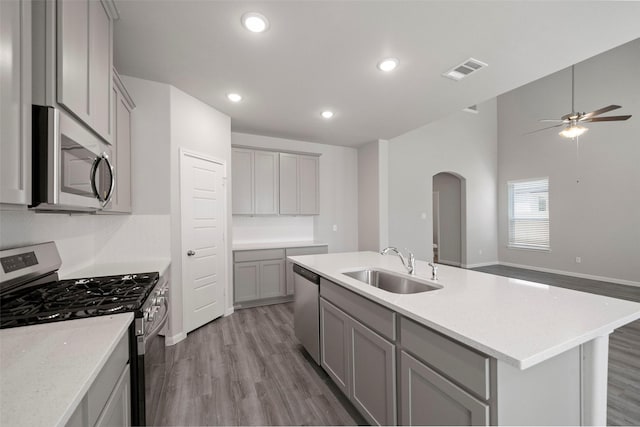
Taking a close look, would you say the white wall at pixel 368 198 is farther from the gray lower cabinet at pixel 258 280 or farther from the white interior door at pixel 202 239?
the white interior door at pixel 202 239

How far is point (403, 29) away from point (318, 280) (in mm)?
2083

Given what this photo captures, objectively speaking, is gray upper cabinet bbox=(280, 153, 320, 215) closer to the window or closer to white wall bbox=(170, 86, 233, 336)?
white wall bbox=(170, 86, 233, 336)

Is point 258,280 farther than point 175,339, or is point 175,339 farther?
point 258,280

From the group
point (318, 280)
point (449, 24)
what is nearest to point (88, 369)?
point (318, 280)

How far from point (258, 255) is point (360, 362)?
104 inches

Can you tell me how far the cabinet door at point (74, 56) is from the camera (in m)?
1.06

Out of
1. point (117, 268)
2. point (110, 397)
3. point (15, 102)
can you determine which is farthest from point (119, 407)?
point (117, 268)

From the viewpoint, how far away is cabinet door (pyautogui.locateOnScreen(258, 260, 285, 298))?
403 centimetres

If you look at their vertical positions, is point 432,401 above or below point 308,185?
below

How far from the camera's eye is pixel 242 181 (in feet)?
13.6


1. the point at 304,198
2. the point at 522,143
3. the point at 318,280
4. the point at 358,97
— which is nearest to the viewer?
the point at 318,280

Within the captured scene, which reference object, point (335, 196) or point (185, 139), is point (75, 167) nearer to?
point (185, 139)

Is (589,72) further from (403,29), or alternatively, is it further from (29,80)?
(29,80)

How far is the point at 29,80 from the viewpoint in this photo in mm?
951
